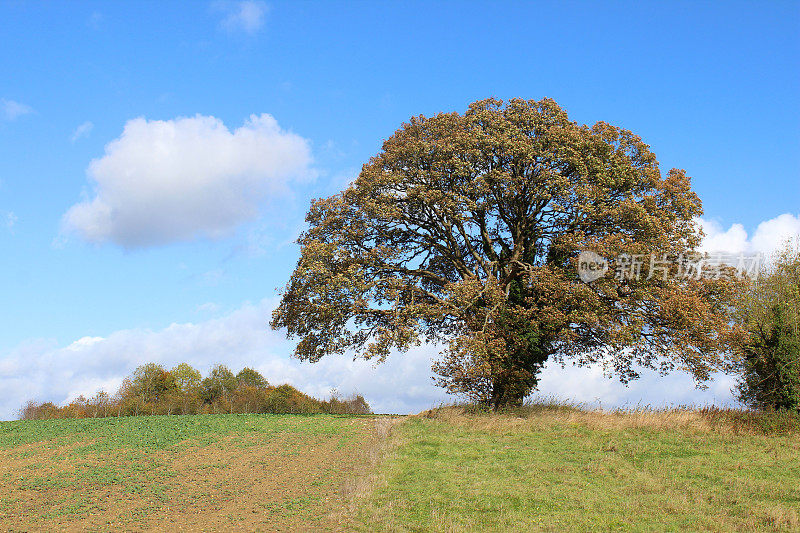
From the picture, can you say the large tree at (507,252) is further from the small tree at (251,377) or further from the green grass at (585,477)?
the small tree at (251,377)

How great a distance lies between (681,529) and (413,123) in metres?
22.8

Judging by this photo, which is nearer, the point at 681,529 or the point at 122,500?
the point at 681,529

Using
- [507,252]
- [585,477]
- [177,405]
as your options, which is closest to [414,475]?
[585,477]

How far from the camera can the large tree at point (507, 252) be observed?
86.9 ft

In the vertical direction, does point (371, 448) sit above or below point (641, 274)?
below

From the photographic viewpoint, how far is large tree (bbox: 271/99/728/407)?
2650 cm

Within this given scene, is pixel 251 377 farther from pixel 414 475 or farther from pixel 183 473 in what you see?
pixel 414 475

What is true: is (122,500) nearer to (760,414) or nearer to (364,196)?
(364,196)

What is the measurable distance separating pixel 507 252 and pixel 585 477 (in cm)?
1591

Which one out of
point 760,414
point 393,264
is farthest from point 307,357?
point 760,414

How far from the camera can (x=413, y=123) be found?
31.6 m

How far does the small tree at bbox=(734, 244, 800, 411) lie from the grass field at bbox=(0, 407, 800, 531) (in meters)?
3.74

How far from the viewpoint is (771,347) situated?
92.1 ft

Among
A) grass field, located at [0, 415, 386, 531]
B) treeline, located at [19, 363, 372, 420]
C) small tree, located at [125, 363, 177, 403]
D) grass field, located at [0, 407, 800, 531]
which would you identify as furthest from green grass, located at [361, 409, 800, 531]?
small tree, located at [125, 363, 177, 403]
